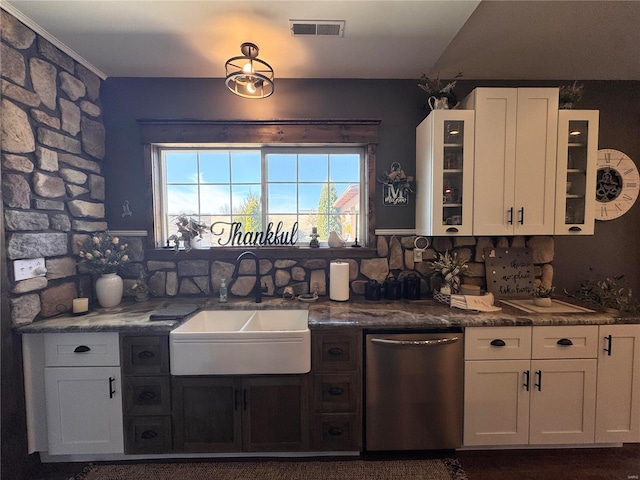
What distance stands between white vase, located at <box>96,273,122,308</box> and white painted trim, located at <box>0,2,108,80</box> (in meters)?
1.60

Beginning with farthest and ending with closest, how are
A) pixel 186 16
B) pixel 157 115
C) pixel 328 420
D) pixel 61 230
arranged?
pixel 157 115, pixel 61 230, pixel 328 420, pixel 186 16

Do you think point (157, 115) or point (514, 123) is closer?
point (514, 123)

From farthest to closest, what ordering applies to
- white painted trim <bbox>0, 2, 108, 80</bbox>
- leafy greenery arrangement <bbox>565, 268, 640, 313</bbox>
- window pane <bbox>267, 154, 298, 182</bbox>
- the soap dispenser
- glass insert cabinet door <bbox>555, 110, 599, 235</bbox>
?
1. window pane <bbox>267, 154, 298, 182</bbox>
2. the soap dispenser
3. glass insert cabinet door <bbox>555, 110, 599, 235</bbox>
4. leafy greenery arrangement <bbox>565, 268, 640, 313</bbox>
5. white painted trim <bbox>0, 2, 108, 80</bbox>

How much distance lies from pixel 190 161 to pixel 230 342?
5.37 feet

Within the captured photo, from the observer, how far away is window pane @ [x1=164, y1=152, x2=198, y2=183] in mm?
2344

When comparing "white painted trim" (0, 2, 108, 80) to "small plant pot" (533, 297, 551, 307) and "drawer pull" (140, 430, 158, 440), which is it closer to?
"drawer pull" (140, 430, 158, 440)

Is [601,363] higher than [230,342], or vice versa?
[230,342]

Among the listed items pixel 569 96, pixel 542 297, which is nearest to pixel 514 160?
pixel 569 96

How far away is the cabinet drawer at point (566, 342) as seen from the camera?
66.3 inches

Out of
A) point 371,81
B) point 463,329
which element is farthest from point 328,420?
point 371,81

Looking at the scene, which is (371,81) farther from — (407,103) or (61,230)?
(61,230)

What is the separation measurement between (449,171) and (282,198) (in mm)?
1371

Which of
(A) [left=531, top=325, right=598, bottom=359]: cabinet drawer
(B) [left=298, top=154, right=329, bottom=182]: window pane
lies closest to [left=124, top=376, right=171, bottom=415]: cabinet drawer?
(B) [left=298, top=154, right=329, bottom=182]: window pane

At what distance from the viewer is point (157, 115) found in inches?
87.4
